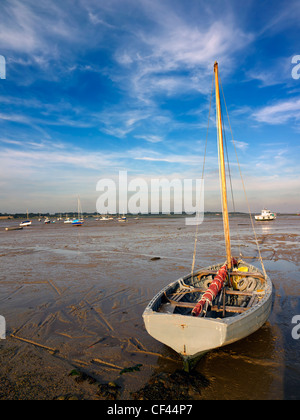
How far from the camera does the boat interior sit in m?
7.27

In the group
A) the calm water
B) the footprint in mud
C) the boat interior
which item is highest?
the boat interior

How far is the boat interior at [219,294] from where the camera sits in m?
7.27

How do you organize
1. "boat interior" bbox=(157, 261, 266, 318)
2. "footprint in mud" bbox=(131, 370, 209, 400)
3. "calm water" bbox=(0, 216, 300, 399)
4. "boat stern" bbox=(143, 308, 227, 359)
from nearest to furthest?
1. "footprint in mud" bbox=(131, 370, 209, 400)
2. "boat stern" bbox=(143, 308, 227, 359)
3. "calm water" bbox=(0, 216, 300, 399)
4. "boat interior" bbox=(157, 261, 266, 318)

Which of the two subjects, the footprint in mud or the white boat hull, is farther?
the white boat hull

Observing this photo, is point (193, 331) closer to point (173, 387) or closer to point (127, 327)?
point (173, 387)

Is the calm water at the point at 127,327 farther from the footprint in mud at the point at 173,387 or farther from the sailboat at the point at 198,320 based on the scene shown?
the sailboat at the point at 198,320

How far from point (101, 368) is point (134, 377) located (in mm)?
929

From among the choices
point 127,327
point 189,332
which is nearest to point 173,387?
point 189,332

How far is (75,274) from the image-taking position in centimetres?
1509

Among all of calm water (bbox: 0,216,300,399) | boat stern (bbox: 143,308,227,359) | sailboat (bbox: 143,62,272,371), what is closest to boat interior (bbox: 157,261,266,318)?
sailboat (bbox: 143,62,272,371)

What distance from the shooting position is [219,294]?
30.7 feet

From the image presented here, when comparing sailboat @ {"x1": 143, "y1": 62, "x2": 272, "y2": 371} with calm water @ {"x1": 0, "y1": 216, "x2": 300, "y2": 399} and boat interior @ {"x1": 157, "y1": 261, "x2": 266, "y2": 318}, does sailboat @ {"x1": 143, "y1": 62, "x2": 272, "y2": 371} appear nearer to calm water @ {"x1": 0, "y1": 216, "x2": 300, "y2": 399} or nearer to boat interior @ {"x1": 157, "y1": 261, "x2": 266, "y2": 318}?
boat interior @ {"x1": 157, "y1": 261, "x2": 266, "y2": 318}

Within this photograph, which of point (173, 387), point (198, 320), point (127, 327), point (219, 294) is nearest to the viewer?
point (173, 387)
